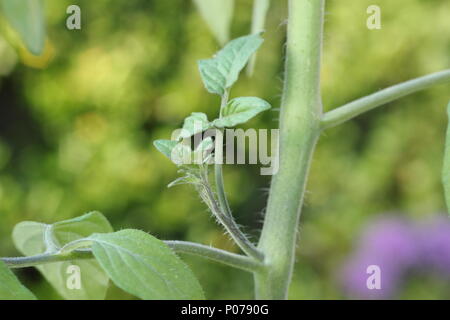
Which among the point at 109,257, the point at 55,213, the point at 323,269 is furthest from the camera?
the point at 323,269

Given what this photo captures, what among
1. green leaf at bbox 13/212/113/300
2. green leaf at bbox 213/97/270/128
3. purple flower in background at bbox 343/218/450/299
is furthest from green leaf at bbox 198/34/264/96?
purple flower in background at bbox 343/218/450/299

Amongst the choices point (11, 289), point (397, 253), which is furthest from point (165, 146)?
point (397, 253)

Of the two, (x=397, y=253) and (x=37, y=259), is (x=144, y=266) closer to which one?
(x=37, y=259)

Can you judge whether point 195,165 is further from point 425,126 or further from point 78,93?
point 425,126

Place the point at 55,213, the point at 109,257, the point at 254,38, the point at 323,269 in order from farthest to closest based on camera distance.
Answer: the point at 323,269
the point at 55,213
the point at 254,38
the point at 109,257

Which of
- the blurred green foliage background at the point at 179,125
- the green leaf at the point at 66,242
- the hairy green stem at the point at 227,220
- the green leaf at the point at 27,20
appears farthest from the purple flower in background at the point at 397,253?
the green leaf at the point at 27,20

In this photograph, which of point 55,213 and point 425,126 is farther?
point 425,126

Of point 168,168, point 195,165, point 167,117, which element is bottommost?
point 195,165
